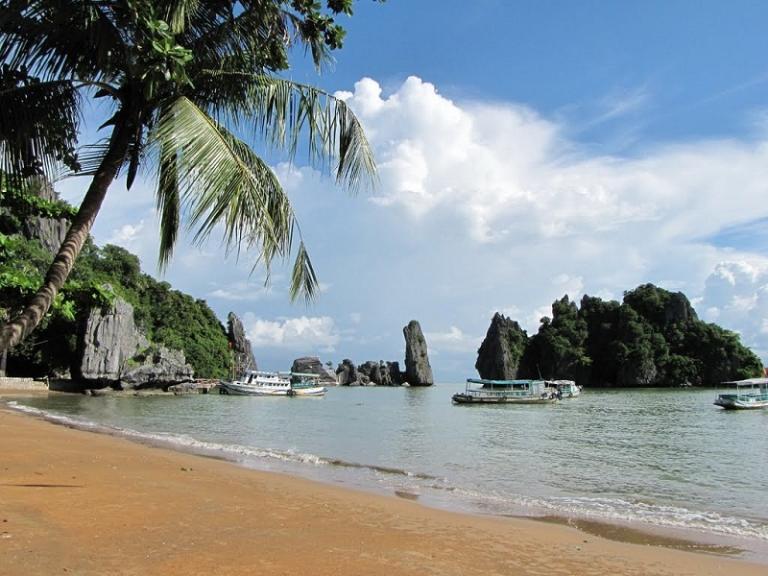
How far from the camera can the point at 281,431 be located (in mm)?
24375

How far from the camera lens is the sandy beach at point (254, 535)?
177 inches

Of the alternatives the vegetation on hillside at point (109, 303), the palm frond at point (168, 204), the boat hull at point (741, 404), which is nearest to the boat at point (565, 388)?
the boat hull at point (741, 404)

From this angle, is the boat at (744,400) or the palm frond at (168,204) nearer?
the palm frond at (168,204)

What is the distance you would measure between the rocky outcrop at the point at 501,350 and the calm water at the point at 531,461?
7988 cm

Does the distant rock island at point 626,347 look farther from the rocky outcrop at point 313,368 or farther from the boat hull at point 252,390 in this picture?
the boat hull at point 252,390

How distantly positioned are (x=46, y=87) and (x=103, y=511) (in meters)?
3.99

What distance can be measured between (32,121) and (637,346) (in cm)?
10620

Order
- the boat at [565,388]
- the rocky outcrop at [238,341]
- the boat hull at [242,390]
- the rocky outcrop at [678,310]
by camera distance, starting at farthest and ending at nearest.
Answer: the rocky outcrop at [678,310] → the rocky outcrop at [238,341] → the boat at [565,388] → the boat hull at [242,390]

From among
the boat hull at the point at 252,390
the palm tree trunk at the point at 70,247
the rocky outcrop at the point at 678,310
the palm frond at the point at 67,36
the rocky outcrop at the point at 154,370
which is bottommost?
the boat hull at the point at 252,390

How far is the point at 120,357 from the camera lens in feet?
170

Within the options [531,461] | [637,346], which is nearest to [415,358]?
[637,346]

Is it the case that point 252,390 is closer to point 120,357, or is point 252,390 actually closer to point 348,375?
point 120,357

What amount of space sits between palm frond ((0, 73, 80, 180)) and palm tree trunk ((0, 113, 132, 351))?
406 mm

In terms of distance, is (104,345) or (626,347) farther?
(626,347)
